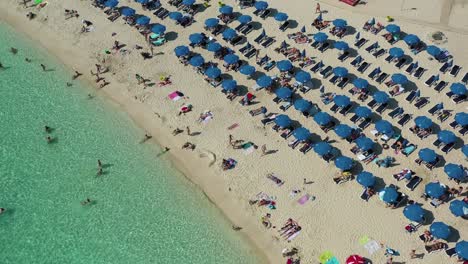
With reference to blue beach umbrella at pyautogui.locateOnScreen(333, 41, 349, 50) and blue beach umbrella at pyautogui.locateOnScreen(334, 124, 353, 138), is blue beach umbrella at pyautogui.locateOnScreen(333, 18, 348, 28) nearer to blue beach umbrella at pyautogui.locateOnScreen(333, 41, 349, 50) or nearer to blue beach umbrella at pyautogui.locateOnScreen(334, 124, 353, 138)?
blue beach umbrella at pyautogui.locateOnScreen(333, 41, 349, 50)

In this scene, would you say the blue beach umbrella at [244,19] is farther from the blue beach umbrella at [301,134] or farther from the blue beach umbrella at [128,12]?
the blue beach umbrella at [301,134]

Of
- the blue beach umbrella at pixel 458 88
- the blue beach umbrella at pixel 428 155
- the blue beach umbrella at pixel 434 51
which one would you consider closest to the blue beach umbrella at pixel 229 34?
the blue beach umbrella at pixel 434 51

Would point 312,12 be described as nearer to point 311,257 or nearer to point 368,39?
point 368,39

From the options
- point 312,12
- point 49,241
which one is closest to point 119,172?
point 49,241

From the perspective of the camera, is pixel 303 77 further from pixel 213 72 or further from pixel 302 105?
pixel 213 72

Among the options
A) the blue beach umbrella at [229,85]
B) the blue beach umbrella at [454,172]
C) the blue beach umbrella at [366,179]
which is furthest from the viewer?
the blue beach umbrella at [229,85]

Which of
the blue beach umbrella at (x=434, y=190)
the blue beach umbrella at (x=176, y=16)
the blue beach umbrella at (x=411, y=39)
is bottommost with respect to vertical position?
the blue beach umbrella at (x=434, y=190)

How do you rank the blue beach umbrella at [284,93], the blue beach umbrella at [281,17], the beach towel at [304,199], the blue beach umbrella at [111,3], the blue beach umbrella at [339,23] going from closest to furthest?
the beach towel at [304,199] → the blue beach umbrella at [284,93] → the blue beach umbrella at [339,23] → the blue beach umbrella at [281,17] → the blue beach umbrella at [111,3]

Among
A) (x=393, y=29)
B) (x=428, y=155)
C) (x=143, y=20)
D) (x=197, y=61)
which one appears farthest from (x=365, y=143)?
(x=143, y=20)
